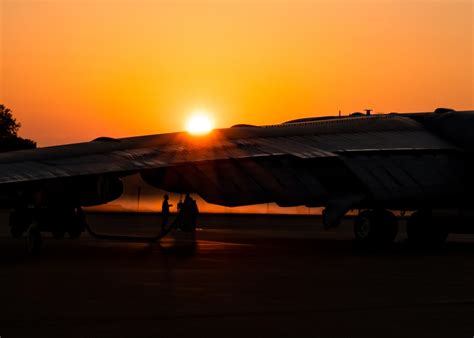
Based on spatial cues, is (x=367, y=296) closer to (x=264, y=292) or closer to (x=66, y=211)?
(x=264, y=292)

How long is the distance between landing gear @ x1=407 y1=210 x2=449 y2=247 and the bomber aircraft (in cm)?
4

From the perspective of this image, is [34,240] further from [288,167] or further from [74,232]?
[288,167]

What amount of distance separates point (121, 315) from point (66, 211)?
40.3 ft

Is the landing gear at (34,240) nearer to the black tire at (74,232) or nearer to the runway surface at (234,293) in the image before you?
the runway surface at (234,293)

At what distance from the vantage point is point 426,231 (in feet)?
96.0

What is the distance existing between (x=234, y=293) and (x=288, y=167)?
9.61 meters

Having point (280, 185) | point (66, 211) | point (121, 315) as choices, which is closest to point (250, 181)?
point (280, 185)

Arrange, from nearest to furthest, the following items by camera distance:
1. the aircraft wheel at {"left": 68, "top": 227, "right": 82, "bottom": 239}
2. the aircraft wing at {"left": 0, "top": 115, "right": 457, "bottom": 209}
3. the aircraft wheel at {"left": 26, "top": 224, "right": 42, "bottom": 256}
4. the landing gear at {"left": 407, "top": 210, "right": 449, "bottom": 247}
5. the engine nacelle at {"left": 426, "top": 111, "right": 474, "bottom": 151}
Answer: the aircraft wing at {"left": 0, "top": 115, "right": 457, "bottom": 209}, the aircraft wheel at {"left": 26, "top": 224, "right": 42, "bottom": 256}, the engine nacelle at {"left": 426, "top": 111, "right": 474, "bottom": 151}, the aircraft wheel at {"left": 68, "top": 227, "right": 82, "bottom": 239}, the landing gear at {"left": 407, "top": 210, "right": 449, "bottom": 247}

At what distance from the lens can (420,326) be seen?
12.3 meters

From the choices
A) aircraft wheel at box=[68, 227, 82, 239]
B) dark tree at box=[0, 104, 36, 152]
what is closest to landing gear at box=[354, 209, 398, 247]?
aircraft wheel at box=[68, 227, 82, 239]

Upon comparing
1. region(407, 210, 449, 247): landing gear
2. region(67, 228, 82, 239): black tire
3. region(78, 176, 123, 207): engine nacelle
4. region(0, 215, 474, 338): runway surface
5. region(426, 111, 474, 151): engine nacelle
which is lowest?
region(0, 215, 474, 338): runway surface

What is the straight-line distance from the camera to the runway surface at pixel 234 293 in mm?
12102

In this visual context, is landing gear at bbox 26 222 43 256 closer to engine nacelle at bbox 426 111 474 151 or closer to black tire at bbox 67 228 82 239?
black tire at bbox 67 228 82 239

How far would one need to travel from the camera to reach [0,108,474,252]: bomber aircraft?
22.7 meters
